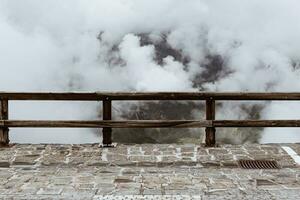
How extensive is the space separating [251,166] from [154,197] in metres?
2.62

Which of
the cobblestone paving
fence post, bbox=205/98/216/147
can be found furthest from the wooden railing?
the cobblestone paving

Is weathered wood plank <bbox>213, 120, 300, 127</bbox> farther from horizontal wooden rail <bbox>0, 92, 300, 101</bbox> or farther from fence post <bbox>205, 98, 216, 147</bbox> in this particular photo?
horizontal wooden rail <bbox>0, 92, 300, 101</bbox>

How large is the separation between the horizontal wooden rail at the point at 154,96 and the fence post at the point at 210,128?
11 centimetres

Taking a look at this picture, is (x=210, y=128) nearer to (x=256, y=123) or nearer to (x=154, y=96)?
(x=256, y=123)

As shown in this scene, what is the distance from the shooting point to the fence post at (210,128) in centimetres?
991

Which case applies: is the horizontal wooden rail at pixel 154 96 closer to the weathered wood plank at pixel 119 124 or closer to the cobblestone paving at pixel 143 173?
the weathered wood plank at pixel 119 124

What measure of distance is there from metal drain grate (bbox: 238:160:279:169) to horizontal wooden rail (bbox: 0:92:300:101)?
1340 mm

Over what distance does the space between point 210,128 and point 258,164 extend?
1484 mm

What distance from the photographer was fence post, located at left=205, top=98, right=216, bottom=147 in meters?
9.91

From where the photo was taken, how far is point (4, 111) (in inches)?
397

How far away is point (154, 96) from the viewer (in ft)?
32.2

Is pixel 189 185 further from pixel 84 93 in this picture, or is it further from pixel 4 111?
pixel 4 111

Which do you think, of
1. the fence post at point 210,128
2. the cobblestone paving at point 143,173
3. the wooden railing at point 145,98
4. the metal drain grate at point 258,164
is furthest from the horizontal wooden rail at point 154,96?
the metal drain grate at point 258,164

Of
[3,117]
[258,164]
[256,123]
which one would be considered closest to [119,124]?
[3,117]
